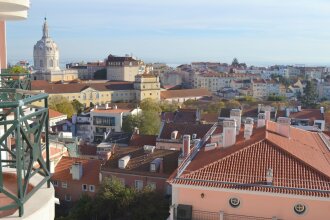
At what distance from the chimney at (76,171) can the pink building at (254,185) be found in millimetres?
12744

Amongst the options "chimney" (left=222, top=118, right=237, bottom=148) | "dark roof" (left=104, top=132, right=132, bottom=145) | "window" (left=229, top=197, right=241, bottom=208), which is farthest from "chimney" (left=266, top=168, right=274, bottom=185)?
"dark roof" (left=104, top=132, right=132, bottom=145)

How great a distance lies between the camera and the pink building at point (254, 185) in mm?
12969

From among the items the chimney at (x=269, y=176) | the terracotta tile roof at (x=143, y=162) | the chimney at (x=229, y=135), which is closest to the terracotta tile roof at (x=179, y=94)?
the terracotta tile roof at (x=143, y=162)

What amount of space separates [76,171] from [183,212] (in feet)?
45.7

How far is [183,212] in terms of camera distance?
13742mm

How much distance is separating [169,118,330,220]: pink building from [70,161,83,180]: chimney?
502 inches

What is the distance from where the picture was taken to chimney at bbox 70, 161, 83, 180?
86.3 feet

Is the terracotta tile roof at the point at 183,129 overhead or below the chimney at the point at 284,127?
below

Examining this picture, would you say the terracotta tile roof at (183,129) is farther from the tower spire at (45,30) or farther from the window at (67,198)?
the tower spire at (45,30)

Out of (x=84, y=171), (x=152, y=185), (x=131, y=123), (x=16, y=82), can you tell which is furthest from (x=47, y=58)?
(x=16, y=82)

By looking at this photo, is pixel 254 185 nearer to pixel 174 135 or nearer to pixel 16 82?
pixel 16 82

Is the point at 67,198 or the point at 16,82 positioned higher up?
the point at 16,82

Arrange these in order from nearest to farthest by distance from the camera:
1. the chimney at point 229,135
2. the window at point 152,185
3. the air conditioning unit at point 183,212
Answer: the air conditioning unit at point 183,212 < the chimney at point 229,135 < the window at point 152,185

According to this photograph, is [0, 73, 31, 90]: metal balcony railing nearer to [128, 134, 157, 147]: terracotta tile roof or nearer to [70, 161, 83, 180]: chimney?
[70, 161, 83, 180]: chimney
